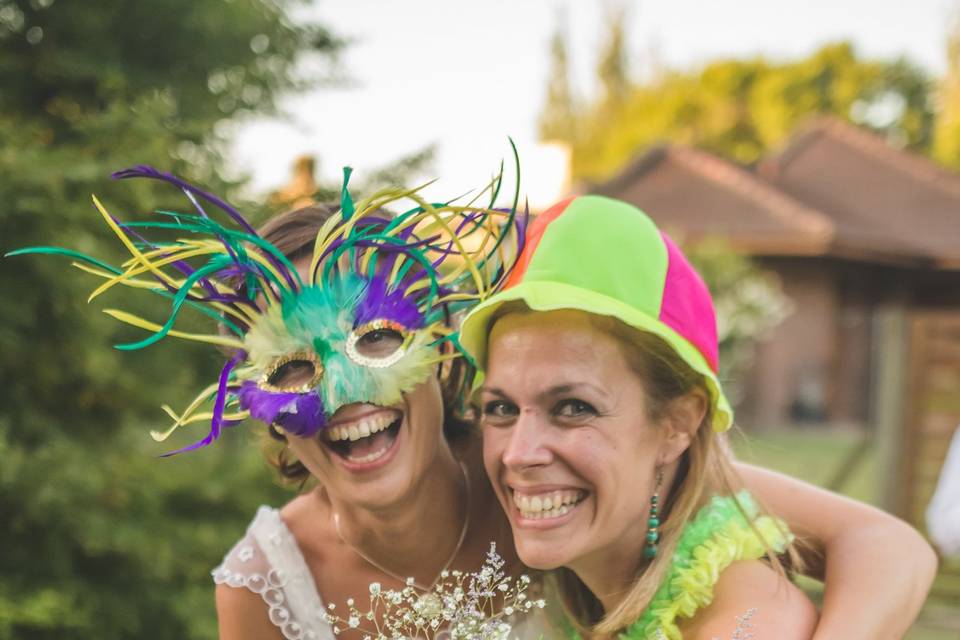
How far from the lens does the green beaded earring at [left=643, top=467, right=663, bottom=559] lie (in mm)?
1946

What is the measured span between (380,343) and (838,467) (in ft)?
33.3

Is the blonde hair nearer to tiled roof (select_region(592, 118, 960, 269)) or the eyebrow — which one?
the eyebrow

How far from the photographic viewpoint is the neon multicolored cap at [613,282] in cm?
179

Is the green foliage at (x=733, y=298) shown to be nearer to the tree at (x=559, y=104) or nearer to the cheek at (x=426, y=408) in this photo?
the cheek at (x=426, y=408)

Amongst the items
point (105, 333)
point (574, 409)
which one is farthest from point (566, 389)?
point (105, 333)

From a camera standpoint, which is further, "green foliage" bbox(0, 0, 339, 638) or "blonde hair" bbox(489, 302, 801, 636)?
"green foliage" bbox(0, 0, 339, 638)

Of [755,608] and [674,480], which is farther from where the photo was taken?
[674,480]

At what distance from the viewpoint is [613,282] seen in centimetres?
181

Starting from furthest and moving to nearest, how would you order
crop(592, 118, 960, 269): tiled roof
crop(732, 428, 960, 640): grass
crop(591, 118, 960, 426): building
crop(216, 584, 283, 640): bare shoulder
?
crop(591, 118, 960, 426): building, crop(592, 118, 960, 269): tiled roof, crop(732, 428, 960, 640): grass, crop(216, 584, 283, 640): bare shoulder

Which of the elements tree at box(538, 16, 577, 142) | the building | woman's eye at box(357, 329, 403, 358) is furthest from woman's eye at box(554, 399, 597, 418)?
tree at box(538, 16, 577, 142)

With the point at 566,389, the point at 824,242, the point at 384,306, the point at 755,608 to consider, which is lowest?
the point at 824,242

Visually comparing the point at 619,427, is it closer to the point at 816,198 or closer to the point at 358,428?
the point at 358,428

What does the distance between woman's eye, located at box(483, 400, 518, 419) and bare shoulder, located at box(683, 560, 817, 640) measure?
502 mm

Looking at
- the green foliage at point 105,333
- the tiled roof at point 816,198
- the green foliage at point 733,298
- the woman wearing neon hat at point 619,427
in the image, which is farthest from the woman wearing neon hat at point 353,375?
the tiled roof at point 816,198
